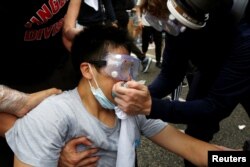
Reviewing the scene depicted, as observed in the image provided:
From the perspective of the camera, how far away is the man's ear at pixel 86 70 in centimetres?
173

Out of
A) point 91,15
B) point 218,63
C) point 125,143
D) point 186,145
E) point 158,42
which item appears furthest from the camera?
point 158,42

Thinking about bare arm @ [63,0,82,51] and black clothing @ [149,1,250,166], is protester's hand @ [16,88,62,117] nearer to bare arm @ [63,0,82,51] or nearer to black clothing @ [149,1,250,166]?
bare arm @ [63,0,82,51]

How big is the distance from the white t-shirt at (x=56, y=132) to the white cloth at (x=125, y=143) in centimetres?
5

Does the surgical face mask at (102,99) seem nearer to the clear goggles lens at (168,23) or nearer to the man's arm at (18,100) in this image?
the man's arm at (18,100)

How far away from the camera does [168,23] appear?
1692 mm

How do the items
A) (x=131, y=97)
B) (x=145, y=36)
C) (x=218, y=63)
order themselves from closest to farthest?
1. (x=131, y=97)
2. (x=218, y=63)
3. (x=145, y=36)

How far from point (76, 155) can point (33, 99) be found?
1.07ft

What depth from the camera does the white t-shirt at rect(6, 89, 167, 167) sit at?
152cm

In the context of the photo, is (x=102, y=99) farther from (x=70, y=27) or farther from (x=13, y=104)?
(x=70, y=27)

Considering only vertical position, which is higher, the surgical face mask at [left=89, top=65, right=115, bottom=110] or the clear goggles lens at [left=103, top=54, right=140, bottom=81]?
the clear goggles lens at [left=103, top=54, right=140, bottom=81]

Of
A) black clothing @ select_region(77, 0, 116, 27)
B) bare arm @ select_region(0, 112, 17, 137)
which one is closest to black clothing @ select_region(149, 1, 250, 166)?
bare arm @ select_region(0, 112, 17, 137)

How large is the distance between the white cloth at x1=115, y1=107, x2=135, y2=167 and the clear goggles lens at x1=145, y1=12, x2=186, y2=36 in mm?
466

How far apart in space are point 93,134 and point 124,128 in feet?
0.50

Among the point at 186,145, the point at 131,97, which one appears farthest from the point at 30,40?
the point at 186,145
